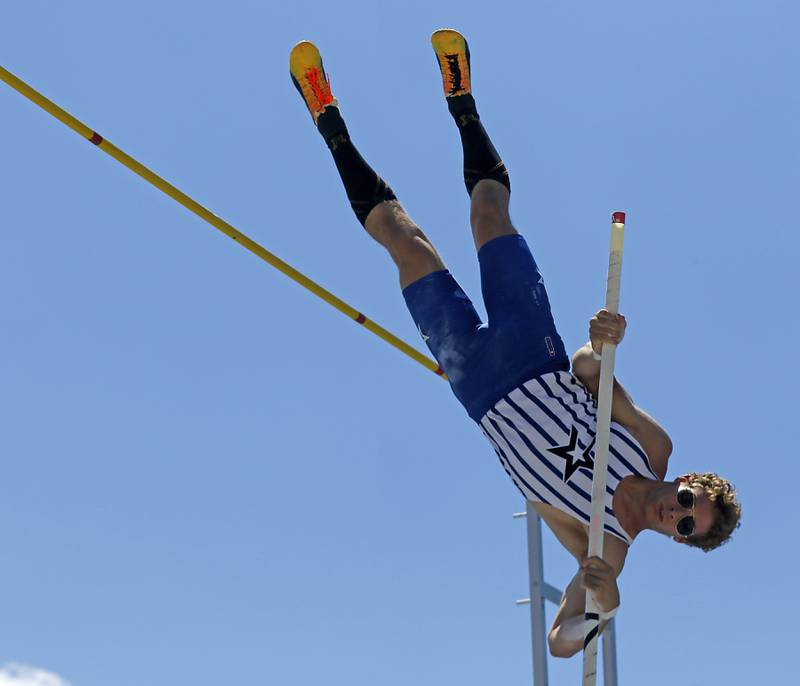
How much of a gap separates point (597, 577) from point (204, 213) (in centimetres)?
293

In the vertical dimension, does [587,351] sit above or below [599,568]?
above

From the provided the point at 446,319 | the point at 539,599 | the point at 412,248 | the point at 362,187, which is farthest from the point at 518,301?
the point at 539,599

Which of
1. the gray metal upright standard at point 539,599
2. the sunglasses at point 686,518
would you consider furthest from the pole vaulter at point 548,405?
the gray metal upright standard at point 539,599

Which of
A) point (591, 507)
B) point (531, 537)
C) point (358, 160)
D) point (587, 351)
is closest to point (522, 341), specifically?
point (587, 351)

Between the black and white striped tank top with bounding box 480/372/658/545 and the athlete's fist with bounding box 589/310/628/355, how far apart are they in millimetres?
659

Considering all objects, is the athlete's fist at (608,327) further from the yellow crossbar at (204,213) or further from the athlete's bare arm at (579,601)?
the yellow crossbar at (204,213)

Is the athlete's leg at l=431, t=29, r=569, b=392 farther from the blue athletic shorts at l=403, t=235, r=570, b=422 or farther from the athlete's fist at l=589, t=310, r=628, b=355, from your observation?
the athlete's fist at l=589, t=310, r=628, b=355

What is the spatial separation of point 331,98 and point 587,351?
1898 millimetres

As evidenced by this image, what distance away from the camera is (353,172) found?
23.9ft

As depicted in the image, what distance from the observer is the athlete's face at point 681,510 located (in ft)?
20.9

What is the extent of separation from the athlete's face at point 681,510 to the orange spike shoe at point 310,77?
2.59 metres

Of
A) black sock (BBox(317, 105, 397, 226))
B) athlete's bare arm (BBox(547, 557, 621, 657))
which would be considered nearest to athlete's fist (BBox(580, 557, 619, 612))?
athlete's bare arm (BBox(547, 557, 621, 657))

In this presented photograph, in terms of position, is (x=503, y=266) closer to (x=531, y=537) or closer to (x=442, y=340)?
(x=442, y=340)

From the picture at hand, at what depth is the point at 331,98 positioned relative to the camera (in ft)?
24.8
